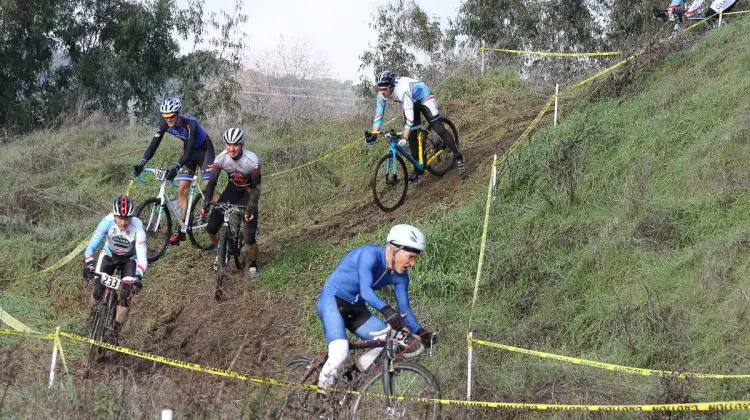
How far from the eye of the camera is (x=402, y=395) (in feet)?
23.3

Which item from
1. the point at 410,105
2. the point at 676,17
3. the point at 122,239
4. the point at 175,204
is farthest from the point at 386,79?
the point at 676,17

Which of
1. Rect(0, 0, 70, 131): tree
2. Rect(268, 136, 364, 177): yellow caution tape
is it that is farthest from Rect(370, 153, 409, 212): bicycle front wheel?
Rect(0, 0, 70, 131): tree

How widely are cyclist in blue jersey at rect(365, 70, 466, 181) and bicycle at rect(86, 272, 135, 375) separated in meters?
4.77

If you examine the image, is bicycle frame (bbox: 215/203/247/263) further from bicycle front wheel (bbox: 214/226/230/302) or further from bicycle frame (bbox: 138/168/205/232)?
bicycle frame (bbox: 138/168/205/232)

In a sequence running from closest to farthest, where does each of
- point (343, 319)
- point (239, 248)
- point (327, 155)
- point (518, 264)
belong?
1. point (343, 319)
2. point (518, 264)
3. point (239, 248)
4. point (327, 155)

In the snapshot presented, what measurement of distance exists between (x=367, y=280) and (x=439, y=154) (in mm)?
7446

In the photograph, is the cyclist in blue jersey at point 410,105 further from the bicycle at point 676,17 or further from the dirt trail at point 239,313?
the bicycle at point 676,17

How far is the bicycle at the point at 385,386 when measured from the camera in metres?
6.82

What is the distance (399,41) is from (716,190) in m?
15.1

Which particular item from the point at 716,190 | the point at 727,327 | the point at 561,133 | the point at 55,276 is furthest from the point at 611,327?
the point at 55,276

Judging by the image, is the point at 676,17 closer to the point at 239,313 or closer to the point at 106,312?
the point at 239,313

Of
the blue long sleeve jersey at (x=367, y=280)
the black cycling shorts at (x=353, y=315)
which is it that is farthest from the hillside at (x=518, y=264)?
the blue long sleeve jersey at (x=367, y=280)

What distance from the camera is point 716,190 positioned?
10.6m

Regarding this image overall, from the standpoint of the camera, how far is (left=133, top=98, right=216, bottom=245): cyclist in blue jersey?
12734 millimetres
